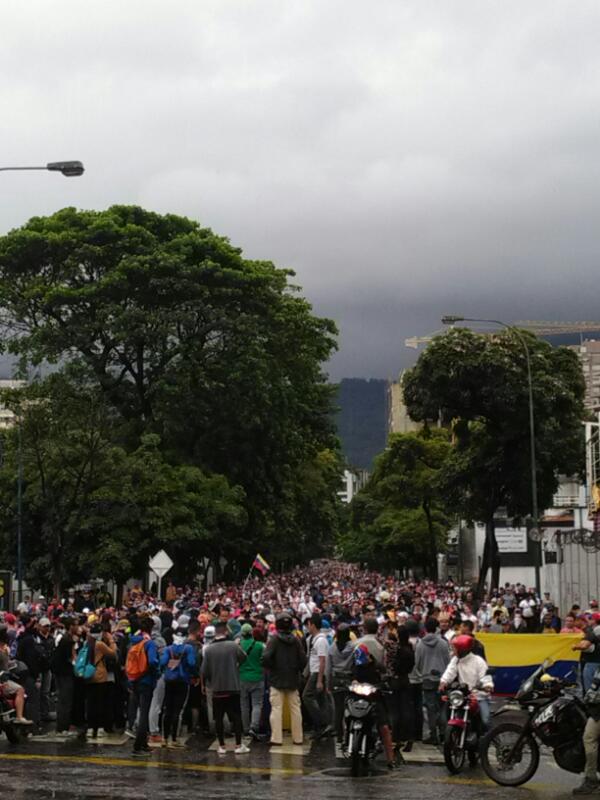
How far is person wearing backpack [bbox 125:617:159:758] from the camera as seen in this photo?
14.8m

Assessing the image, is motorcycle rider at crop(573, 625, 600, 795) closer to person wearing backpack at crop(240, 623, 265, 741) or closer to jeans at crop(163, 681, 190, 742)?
person wearing backpack at crop(240, 623, 265, 741)

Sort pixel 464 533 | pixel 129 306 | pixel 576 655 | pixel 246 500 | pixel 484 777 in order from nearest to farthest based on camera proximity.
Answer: pixel 484 777
pixel 576 655
pixel 129 306
pixel 246 500
pixel 464 533

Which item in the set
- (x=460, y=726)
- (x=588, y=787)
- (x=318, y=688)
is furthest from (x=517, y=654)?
(x=588, y=787)

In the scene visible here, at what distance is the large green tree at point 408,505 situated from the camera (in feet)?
265

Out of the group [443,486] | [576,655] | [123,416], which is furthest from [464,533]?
[576,655]

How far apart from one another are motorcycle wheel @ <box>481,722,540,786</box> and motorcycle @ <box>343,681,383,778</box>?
1.33m

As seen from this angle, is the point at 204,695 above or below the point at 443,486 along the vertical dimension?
below

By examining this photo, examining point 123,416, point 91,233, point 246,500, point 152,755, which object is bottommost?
point 152,755

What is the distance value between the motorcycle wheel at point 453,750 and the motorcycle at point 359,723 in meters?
0.79

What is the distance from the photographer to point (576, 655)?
17.9 m

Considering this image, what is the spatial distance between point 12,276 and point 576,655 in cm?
3674

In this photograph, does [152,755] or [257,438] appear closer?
[152,755]

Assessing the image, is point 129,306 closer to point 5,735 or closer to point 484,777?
point 5,735

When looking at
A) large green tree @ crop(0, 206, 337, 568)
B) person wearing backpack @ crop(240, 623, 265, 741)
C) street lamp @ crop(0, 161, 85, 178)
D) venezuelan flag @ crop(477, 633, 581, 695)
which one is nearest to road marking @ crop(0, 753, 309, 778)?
person wearing backpack @ crop(240, 623, 265, 741)
